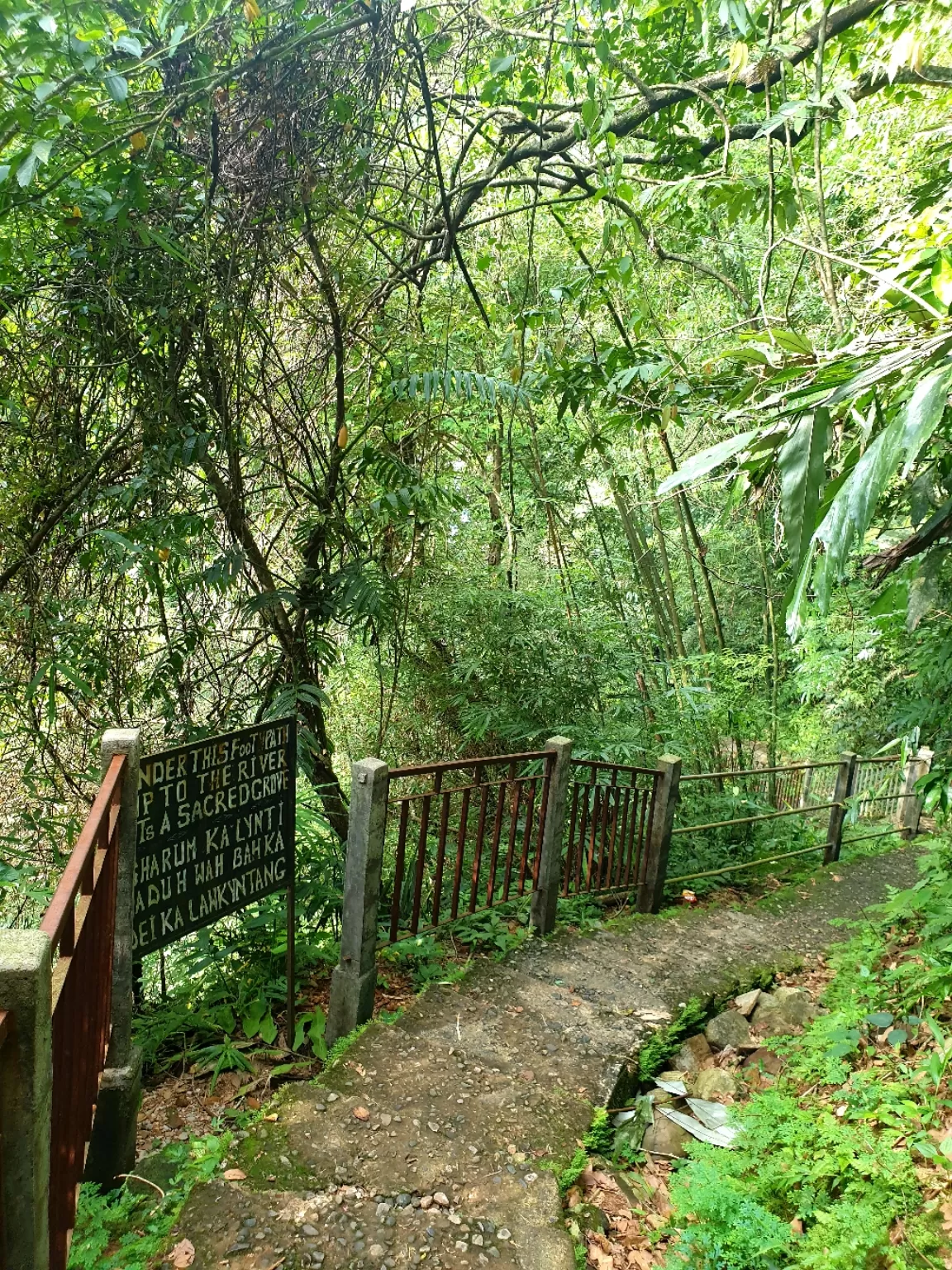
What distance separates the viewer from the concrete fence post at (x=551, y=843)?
403 centimetres

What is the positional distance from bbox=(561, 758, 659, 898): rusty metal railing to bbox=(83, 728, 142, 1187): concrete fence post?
251 centimetres

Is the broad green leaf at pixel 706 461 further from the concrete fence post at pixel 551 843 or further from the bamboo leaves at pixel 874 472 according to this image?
the concrete fence post at pixel 551 843

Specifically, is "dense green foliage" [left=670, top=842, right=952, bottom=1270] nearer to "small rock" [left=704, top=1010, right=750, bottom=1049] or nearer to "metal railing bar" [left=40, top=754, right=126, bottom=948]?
"small rock" [left=704, top=1010, right=750, bottom=1049]

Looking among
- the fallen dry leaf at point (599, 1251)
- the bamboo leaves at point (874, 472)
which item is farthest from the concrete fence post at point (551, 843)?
the bamboo leaves at point (874, 472)

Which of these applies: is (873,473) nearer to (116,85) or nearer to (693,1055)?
(116,85)

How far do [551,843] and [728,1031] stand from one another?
1.22 m

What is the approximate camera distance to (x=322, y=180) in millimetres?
3482

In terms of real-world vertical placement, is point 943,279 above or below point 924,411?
above

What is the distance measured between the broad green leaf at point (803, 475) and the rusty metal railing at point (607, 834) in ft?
10.7

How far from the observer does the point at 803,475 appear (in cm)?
106

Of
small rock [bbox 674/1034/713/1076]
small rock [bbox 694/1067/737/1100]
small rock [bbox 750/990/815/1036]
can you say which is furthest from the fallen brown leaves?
small rock [bbox 750/990/815/1036]

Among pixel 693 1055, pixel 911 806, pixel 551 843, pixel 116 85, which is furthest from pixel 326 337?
pixel 911 806

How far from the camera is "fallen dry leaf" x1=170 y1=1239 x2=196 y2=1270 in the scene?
6.30 ft

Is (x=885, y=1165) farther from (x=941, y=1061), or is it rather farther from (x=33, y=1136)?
(x=33, y=1136)
